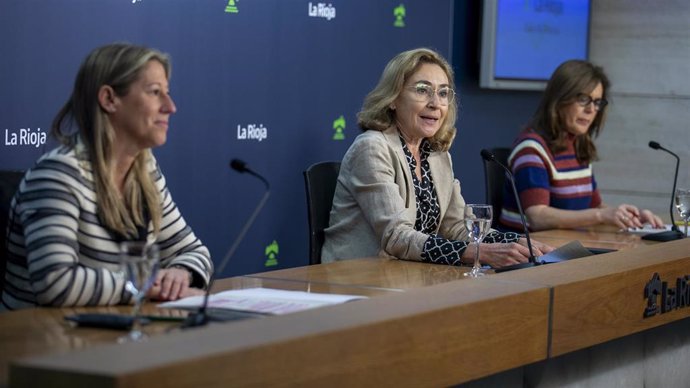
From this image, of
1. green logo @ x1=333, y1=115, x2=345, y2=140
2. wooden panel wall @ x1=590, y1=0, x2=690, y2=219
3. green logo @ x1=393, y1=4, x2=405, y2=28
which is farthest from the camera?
wooden panel wall @ x1=590, y1=0, x2=690, y2=219

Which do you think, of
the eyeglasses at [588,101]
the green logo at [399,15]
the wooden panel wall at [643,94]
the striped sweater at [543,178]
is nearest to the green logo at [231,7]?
the green logo at [399,15]

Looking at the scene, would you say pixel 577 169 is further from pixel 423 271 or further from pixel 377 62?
pixel 423 271

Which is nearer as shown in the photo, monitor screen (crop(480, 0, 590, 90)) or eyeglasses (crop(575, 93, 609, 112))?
eyeglasses (crop(575, 93, 609, 112))

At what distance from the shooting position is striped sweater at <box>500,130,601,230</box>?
4590mm

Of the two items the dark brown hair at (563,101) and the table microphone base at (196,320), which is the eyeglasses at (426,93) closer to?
the dark brown hair at (563,101)

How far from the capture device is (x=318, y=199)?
3.80 metres

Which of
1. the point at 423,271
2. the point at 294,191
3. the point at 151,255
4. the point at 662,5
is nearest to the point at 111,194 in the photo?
the point at 151,255

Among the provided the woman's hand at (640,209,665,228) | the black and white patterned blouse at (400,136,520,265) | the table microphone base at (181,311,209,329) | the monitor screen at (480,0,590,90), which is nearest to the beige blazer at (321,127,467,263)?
the black and white patterned blouse at (400,136,520,265)

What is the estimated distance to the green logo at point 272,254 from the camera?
4.66m

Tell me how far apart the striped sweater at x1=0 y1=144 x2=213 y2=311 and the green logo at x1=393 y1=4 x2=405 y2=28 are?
2.64 metres

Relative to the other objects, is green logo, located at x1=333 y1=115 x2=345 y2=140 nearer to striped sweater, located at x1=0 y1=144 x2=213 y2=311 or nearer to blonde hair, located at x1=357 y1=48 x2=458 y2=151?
blonde hair, located at x1=357 y1=48 x2=458 y2=151

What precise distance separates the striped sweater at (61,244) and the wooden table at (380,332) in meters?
0.06

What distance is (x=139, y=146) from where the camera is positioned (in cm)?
276

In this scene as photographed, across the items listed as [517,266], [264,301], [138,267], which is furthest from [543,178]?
[138,267]
